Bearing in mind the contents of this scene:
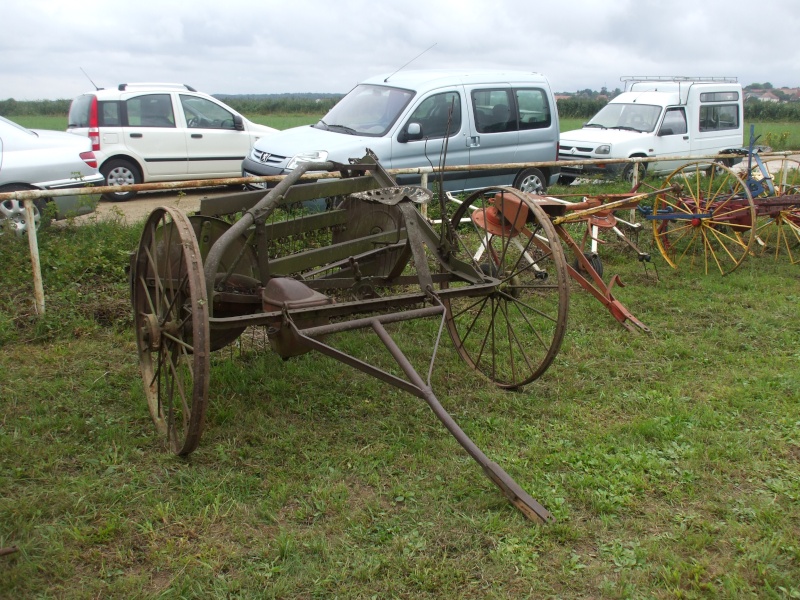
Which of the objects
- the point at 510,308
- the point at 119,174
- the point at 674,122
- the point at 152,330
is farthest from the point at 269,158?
the point at 674,122

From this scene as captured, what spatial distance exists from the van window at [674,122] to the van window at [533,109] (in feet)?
11.7

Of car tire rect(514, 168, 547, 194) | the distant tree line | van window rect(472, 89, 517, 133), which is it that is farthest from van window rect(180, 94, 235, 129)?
the distant tree line

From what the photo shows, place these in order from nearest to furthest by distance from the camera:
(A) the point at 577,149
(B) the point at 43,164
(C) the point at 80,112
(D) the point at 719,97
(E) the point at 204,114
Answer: (B) the point at 43,164
(C) the point at 80,112
(E) the point at 204,114
(A) the point at 577,149
(D) the point at 719,97

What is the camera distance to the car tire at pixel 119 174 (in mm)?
10211

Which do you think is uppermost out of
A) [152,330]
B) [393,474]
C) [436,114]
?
[436,114]

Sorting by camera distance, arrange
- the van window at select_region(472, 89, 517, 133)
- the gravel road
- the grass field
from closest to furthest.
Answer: the gravel road, the van window at select_region(472, 89, 517, 133), the grass field

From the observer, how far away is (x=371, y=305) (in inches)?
152

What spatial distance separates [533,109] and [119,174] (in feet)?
19.7

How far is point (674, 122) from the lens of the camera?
42.8 feet

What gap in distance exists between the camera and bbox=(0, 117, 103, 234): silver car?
22.9 feet

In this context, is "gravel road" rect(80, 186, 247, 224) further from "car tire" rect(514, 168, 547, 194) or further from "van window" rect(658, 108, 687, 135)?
"van window" rect(658, 108, 687, 135)

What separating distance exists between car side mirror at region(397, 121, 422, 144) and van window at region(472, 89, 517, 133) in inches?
42.6

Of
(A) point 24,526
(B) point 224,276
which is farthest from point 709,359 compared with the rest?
(A) point 24,526

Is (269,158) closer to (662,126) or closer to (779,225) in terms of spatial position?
(779,225)
